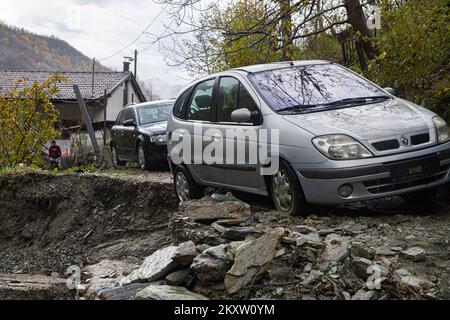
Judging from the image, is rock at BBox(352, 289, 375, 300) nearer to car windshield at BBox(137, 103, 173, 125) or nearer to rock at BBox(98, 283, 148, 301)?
rock at BBox(98, 283, 148, 301)

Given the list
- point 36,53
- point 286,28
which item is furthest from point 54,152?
point 36,53

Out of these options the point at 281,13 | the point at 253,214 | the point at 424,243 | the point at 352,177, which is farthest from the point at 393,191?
the point at 281,13

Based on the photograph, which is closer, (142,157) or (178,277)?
(178,277)

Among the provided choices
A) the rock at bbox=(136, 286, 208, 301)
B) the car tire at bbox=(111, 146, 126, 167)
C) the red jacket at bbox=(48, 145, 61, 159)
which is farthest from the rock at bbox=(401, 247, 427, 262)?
the red jacket at bbox=(48, 145, 61, 159)

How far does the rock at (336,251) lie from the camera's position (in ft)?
14.1

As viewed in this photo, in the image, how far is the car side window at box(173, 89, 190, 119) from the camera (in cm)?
785

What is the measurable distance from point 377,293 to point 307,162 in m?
1.87

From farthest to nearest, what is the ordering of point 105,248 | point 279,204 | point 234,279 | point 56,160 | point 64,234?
1. point 56,160
2. point 64,234
3. point 105,248
4. point 279,204
5. point 234,279

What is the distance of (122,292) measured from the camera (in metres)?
4.70

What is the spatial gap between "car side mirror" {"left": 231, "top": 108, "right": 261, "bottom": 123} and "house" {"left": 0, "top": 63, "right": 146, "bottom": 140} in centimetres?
2437

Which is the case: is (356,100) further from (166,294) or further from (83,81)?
(83,81)

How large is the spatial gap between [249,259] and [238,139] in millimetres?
2211

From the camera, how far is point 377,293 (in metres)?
3.87
